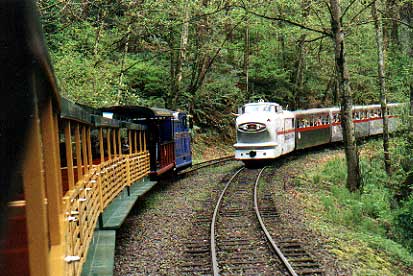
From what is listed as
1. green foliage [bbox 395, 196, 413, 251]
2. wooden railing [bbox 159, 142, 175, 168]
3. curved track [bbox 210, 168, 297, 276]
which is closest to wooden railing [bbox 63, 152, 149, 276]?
wooden railing [bbox 159, 142, 175, 168]

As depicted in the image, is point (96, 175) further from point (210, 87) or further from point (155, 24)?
point (210, 87)

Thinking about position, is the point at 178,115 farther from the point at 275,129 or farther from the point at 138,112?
the point at 275,129

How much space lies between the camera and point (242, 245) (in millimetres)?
9266

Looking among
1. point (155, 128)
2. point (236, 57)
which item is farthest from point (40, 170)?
point (236, 57)

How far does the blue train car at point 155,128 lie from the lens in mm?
15672

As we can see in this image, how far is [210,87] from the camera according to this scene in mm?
30188

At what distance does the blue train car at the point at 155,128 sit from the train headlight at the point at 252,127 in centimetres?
451

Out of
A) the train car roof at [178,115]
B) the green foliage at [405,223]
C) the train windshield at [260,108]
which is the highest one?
the train windshield at [260,108]

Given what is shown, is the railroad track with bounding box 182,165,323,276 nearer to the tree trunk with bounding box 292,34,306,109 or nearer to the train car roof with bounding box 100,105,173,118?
the train car roof with bounding box 100,105,173,118

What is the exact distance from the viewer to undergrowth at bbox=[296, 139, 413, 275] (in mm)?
8977

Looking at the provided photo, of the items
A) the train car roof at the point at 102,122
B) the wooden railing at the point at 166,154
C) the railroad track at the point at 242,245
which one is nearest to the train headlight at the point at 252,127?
the wooden railing at the point at 166,154

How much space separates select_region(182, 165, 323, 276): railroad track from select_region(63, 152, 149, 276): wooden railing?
172 centimetres

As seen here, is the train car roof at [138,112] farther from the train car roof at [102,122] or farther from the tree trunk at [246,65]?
the tree trunk at [246,65]

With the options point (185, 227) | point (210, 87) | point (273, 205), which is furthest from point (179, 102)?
point (185, 227)
